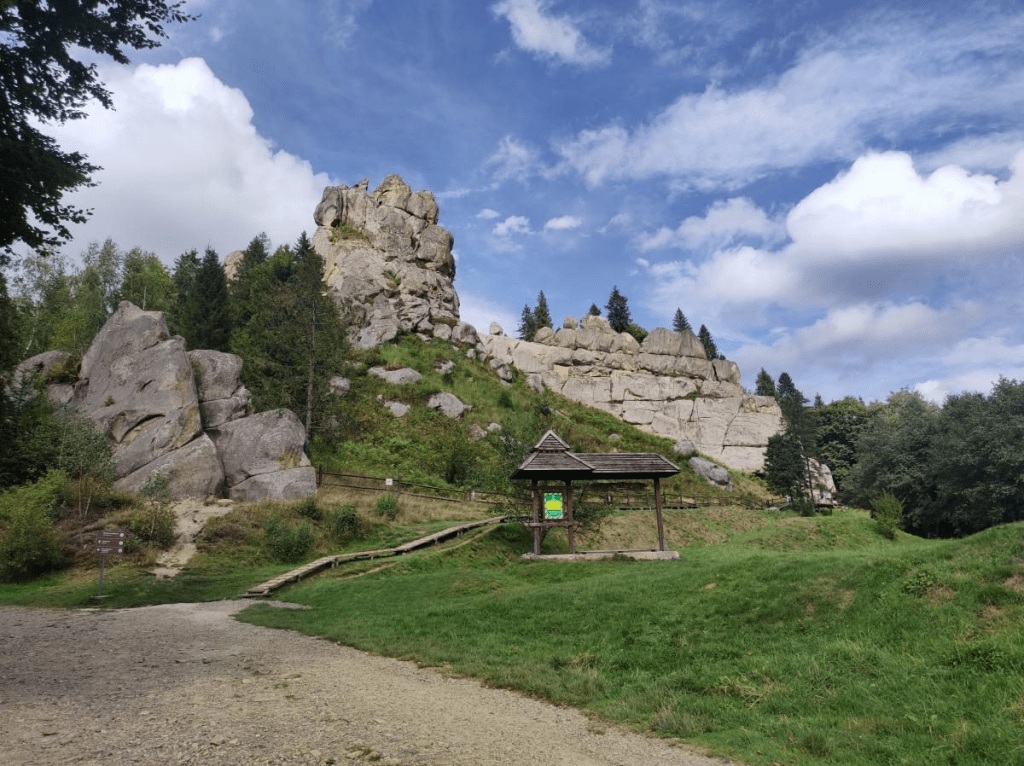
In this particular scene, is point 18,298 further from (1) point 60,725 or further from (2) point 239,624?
(1) point 60,725

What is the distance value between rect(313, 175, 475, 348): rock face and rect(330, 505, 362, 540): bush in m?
36.8

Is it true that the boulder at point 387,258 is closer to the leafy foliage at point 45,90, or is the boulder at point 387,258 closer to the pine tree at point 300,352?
the pine tree at point 300,352

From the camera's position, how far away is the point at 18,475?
30062mm

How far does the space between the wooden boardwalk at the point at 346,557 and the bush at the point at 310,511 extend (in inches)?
181

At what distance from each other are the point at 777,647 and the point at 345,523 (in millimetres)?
24594

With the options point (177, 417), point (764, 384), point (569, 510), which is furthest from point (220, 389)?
point (764, 384)

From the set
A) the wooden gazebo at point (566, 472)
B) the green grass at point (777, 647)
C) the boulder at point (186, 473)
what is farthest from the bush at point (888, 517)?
the boulder at point (186, 473)

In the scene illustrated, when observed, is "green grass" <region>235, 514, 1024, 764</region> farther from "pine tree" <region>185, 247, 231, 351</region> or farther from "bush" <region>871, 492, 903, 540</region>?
"pine tree" <region>185, 247, 231, 351</region>

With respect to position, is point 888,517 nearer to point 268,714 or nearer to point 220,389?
point 268,714

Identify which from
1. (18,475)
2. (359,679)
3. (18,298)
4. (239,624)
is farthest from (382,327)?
(359,679)

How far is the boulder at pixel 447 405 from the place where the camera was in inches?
2250

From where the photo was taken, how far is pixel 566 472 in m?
25.7

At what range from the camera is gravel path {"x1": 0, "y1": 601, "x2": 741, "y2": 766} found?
609cm

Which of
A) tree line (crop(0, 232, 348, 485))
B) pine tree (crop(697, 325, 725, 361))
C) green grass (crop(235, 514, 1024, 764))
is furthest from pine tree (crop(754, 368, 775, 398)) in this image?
green grass (crop(235, 514, 1024, 764))
